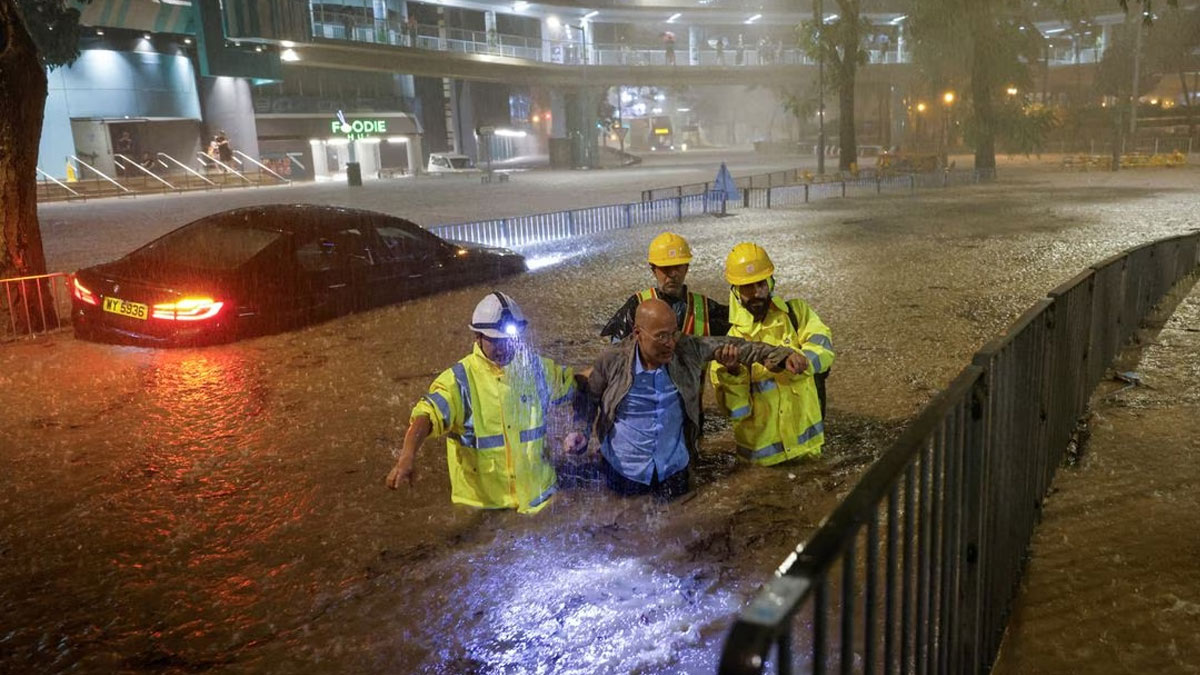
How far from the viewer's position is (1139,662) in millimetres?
3162

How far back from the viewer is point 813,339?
15.9 feet

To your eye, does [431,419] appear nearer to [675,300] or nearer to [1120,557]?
[675,300]

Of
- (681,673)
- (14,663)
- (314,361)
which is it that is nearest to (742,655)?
(681,673)

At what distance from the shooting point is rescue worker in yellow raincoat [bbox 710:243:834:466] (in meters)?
4.89

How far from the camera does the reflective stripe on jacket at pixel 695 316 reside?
5219mm

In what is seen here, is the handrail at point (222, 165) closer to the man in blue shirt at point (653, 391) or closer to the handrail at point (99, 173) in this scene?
the handrail at point (99, 173)

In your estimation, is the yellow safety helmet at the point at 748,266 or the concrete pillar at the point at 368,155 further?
the concrete pillar at the point at 368,155

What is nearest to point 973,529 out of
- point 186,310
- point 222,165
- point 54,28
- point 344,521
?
point 344,521

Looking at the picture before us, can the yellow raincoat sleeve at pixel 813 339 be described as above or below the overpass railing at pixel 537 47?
below

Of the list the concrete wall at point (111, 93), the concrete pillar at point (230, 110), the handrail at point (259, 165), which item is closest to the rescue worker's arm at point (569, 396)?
the concrete wall at point (111, 93)

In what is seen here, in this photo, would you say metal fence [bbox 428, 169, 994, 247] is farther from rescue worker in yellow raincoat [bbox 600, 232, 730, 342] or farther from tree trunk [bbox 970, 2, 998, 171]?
rescue worker in yellow raincoat [bbox 600, 232, 730, 342]

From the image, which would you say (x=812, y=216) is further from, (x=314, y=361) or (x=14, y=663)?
(x=14, y=663)

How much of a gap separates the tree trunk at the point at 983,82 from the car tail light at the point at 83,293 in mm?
30860

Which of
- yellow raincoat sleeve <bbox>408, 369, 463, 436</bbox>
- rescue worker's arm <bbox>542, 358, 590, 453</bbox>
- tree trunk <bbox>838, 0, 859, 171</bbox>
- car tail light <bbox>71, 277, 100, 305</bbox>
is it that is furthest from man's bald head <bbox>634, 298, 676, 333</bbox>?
tree trunk <bbox>838, 0, 859, 171</bbox>
